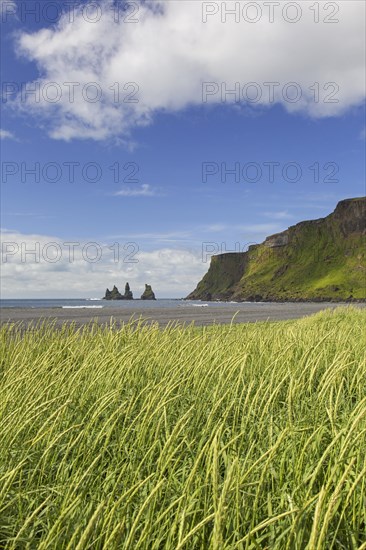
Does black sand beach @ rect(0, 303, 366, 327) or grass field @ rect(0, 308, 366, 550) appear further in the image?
black sand beach @ rect(0, 303, 366, 327)

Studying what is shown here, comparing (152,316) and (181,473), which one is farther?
(152,316)

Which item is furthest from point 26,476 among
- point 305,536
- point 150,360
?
point 150,360

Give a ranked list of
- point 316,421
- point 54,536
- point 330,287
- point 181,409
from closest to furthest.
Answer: point 54,536, point 316,421, point 181,409, point 330,287

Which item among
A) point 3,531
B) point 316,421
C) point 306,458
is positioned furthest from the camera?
point 316,421

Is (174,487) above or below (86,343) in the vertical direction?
below

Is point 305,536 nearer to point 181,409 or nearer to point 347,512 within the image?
point 347,512

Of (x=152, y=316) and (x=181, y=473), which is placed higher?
(x=181, y=473)

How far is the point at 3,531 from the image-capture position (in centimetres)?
273

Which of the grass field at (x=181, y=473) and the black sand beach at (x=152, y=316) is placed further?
the black sand beach at (x=152, y=316)

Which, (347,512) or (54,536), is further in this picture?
(347,512)

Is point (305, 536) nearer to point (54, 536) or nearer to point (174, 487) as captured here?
point (174, 487)

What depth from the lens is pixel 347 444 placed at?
2.74m

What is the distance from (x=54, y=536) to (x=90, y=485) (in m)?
1.09

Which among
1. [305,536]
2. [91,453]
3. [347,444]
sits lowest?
[305,536]
